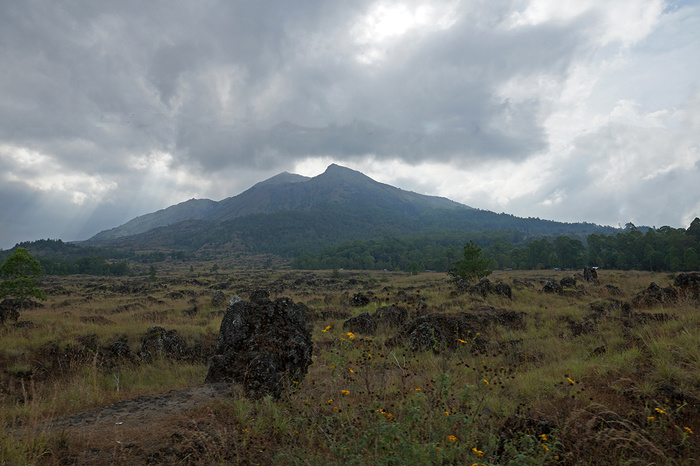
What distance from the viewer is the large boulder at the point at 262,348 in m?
5.71

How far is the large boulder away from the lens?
18.7ft

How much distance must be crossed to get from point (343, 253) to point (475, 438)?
4554 inches

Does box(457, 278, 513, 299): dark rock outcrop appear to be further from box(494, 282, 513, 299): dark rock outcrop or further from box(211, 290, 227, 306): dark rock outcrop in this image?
box(211, 290, 227, 306): dark rock outcrop

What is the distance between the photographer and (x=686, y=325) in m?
6.72

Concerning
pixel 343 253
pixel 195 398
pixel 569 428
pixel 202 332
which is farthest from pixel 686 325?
pixel 343 253

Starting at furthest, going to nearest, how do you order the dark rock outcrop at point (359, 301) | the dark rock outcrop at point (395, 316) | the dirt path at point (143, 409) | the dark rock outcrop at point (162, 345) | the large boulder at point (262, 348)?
the dark rock outcrop at point (359, 301), the dark rock outcrop at point (395, 316), the dark rock outcrop at point (162, 345), the large boulder at point (262, 348), the dirt path at point (143, 409)

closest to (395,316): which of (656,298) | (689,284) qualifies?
(656,298)

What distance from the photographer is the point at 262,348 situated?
6234 millimetres

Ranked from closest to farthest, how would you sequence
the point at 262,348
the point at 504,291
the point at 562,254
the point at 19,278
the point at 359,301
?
the point at 262,348
the point at 19,278
the point at 504,291
the point at 359,301
the point at 562,254

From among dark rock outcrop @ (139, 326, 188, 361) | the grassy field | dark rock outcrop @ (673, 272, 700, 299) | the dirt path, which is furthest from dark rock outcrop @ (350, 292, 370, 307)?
dark rock outcrop @ (673, 272, 700, 299)

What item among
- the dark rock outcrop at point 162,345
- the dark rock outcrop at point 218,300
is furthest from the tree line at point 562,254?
the dark rock outcrop at point 162,345

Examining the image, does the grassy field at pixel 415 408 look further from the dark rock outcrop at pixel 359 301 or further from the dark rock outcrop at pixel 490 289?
the dark rock outcrop at pixel 359 301

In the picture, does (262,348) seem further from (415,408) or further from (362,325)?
(362,325)

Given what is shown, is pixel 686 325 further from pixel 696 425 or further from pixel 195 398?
pixel 195 398
